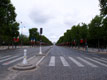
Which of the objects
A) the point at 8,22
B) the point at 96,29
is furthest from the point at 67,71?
the point at 96,29

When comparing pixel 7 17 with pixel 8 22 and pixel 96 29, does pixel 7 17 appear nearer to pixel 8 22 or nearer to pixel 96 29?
pixel 8 22

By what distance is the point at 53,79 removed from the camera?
6516 millimetres

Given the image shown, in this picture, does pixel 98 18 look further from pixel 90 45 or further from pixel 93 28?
pixel 90 45

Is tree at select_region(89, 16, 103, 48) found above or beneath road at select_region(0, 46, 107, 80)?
above

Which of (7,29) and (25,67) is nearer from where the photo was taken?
(25,67)

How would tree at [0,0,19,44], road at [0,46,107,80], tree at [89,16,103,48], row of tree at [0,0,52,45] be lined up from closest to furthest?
1. road at [0,46,107,80]
2. tree at [0,0,19,44]
3. row of tree at [0,0,52,45]
4. tree at [89,16,103,48]

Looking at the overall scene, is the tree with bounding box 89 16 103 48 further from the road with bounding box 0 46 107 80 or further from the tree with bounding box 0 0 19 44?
the road with bounding box 0 46 107 80

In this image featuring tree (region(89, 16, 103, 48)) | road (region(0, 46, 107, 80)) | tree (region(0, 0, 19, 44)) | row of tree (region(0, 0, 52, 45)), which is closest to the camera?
road (region(0, 46, 107, 80))

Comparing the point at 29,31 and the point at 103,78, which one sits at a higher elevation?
the point at 29,31

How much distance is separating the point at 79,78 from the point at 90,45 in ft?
256

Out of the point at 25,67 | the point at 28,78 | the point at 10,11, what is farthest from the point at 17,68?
the point at 10,11

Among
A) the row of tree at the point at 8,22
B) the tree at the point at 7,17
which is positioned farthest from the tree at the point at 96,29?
the tree at the point at 7,17

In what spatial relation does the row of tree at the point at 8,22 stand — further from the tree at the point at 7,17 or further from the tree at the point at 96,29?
the tree at the point at 96,29

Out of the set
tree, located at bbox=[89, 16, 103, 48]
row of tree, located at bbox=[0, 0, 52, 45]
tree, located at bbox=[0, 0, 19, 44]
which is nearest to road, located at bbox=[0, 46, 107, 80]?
tree, located at bbox=[0, 0, 19, 44]
